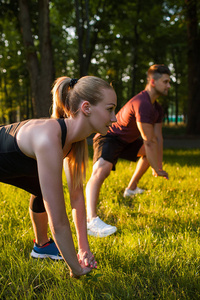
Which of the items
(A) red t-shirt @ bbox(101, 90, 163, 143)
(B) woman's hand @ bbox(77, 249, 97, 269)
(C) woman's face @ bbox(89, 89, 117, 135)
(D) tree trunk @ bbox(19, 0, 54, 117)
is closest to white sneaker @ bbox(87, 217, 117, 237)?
(B) woman's hand @ bbox(77, 249, 97, 269)

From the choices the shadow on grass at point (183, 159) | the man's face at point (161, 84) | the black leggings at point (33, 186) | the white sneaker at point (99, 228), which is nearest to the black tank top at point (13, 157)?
the black leggings at point (33, 186)

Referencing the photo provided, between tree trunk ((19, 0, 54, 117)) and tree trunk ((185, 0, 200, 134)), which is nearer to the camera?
tree trunk ((19, 0, 54, 117))

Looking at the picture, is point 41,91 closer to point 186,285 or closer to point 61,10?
point 61,10

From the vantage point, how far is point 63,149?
213cm

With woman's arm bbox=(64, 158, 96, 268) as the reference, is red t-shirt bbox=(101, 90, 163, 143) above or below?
above

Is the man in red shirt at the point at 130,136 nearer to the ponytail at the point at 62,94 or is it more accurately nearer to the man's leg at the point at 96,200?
the man's leg at the point at 96,200

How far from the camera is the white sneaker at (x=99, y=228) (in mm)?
3248

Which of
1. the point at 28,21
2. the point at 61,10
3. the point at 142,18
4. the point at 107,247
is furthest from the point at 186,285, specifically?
the point at 142,18

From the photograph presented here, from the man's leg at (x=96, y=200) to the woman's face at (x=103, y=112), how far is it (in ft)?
4.67

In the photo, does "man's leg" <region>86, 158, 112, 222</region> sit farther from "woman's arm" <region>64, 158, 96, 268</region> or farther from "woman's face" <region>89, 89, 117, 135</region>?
"woman's face" <region>89, 89, 117, 135</region>

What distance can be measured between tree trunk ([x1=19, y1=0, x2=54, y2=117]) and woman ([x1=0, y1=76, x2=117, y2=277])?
958 cm

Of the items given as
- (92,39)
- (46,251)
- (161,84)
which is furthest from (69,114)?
(92,39)

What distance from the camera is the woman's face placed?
2098 mm

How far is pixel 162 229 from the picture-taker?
10.9ft
